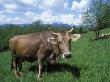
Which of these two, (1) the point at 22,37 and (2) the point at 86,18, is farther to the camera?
(2) the point at 86,18

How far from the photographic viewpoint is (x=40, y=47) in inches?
578

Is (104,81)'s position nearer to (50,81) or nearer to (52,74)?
(50,81)

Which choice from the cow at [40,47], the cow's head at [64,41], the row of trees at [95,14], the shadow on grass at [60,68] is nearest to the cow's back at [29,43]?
the cow at [40,47]

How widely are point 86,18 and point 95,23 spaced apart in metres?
2.52

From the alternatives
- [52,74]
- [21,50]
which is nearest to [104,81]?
[52,74]

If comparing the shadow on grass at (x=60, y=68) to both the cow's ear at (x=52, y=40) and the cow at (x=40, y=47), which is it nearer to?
the cow at (x=40, y=47)

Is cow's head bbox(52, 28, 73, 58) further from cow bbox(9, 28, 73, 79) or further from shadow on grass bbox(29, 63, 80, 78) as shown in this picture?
shadow on grass bbox(29, 63, 80, 78)

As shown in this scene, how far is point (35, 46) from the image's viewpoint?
14914 mm

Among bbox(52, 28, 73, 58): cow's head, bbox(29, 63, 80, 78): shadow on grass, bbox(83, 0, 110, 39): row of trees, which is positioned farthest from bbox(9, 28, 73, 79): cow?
bbox(83, 0, 110, 39): row of trees

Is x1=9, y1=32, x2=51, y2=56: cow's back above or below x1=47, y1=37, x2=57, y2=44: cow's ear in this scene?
below

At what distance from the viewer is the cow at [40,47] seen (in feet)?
43.4

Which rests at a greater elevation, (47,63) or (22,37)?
(22,37)

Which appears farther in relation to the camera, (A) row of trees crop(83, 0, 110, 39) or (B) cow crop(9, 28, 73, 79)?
(A) row of trees crop(83, 0, 110, 39)

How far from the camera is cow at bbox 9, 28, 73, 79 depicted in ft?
43.4
